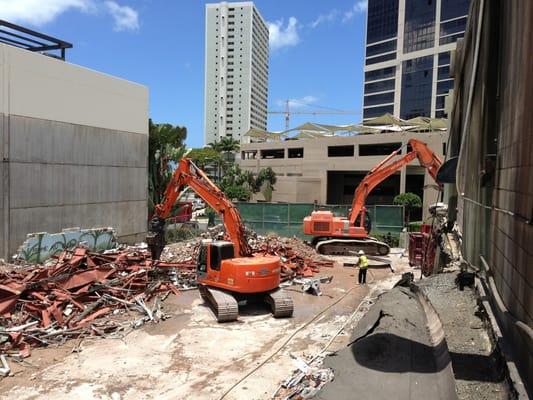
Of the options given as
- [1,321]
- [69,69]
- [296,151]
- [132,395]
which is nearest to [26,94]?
[69,69]

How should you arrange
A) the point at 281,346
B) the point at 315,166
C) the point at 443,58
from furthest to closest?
the point at 443,58
the point at 315,166
the point at 281,346

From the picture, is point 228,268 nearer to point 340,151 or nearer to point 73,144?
point 73,144

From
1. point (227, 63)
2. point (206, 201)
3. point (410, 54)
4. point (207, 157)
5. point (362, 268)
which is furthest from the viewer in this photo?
point (227, 63)

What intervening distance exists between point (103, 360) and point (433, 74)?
109728 millimetres

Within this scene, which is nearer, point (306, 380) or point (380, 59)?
point (306, 380)

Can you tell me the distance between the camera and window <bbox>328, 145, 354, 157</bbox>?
6438 centimetres

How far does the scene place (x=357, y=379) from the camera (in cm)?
692

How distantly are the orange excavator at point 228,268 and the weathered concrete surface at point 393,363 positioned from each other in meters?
5.50

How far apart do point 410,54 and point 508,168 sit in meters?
116

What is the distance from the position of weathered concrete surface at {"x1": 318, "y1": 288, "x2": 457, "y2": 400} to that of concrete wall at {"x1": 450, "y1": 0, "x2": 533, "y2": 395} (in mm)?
1161

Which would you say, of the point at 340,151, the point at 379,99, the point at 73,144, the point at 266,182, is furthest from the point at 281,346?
the point at 379,99

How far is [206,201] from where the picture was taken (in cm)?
1659

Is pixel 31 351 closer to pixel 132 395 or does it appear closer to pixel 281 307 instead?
pixel 132 395

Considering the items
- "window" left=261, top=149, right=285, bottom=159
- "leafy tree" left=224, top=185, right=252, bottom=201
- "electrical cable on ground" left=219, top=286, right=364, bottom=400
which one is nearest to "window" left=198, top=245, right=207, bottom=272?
"electrical cable on ground" left=219, top=286, right=364, bottom=400
